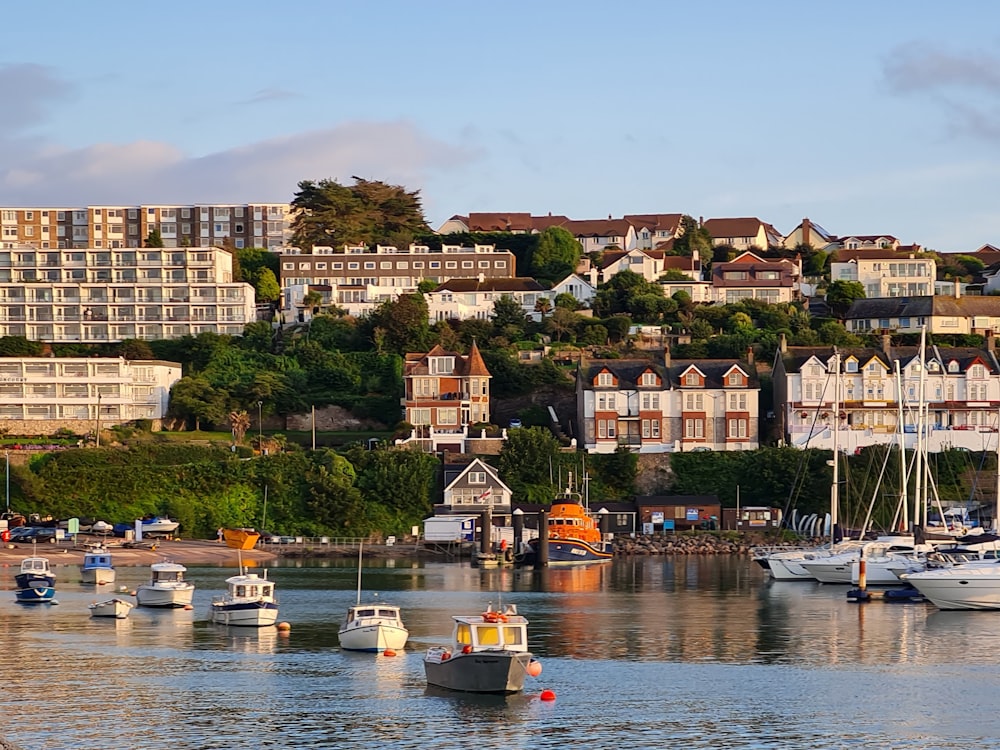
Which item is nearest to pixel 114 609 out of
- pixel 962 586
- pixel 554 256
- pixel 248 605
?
pixel 248 605

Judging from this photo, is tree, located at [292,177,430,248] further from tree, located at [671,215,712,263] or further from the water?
the water

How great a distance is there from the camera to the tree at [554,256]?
15112 centimetres

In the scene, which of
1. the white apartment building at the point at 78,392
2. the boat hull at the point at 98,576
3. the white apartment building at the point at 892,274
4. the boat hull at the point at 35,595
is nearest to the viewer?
the boat hull at the point at 35,595

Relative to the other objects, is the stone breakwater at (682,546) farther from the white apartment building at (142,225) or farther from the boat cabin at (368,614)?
the white apartment building at (142,225)

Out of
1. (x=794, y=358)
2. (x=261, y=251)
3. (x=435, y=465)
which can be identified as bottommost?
(x=435, y=465)

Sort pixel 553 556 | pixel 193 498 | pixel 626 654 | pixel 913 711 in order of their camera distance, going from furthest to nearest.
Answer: pixel 193 498
pixel 553 556
pixel 626 654
pixel 913 711

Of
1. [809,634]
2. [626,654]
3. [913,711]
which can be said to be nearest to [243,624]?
[626,654]

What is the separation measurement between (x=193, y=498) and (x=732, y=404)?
36.6 metres

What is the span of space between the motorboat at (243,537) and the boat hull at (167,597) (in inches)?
1007

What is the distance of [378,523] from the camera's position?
102062 millimetres

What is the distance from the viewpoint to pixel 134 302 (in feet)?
458

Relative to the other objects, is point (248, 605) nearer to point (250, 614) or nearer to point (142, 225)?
point (250, 614)

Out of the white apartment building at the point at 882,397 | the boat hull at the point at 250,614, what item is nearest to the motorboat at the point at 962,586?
the boat hull at the point at 250,614

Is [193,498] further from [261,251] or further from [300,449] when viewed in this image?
[261,251]
